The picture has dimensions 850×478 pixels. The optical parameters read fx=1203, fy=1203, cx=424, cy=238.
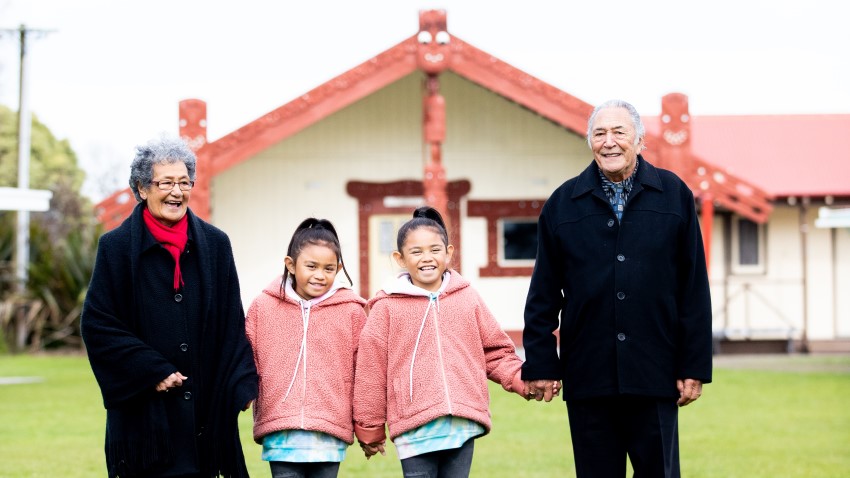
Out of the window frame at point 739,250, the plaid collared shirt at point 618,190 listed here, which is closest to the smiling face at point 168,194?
the plaid collared shirt at point 618,190

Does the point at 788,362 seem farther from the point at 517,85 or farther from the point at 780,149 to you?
the point at 517,85

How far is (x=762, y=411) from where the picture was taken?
11.3 m

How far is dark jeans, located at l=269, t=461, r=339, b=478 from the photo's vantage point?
4.69 meters

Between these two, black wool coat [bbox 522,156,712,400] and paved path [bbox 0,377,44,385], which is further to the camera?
paved path [bbox 0,377,44,385]

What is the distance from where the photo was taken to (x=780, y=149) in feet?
68.5

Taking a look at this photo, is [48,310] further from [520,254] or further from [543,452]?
[543,452]

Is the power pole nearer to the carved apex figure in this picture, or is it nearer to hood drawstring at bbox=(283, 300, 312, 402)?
the carved apex figure

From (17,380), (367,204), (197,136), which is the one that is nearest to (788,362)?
(367,204)

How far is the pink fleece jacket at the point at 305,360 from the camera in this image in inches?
184

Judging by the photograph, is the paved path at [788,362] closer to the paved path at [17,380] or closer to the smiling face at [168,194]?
the paved path at [17,380]

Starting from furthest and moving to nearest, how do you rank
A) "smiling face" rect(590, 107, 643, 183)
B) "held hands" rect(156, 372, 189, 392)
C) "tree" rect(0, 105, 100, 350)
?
"tree" rect(0, 105, 100, 350) < "smiling face" rect(590, 107, 643, 183) < "held hands" rect(156, 372, 189, 392)

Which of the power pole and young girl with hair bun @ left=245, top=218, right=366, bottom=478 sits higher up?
the power pole

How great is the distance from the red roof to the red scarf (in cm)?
1497

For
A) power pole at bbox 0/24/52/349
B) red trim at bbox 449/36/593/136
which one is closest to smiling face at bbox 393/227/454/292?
red trim at bbox 449/36/593/136
